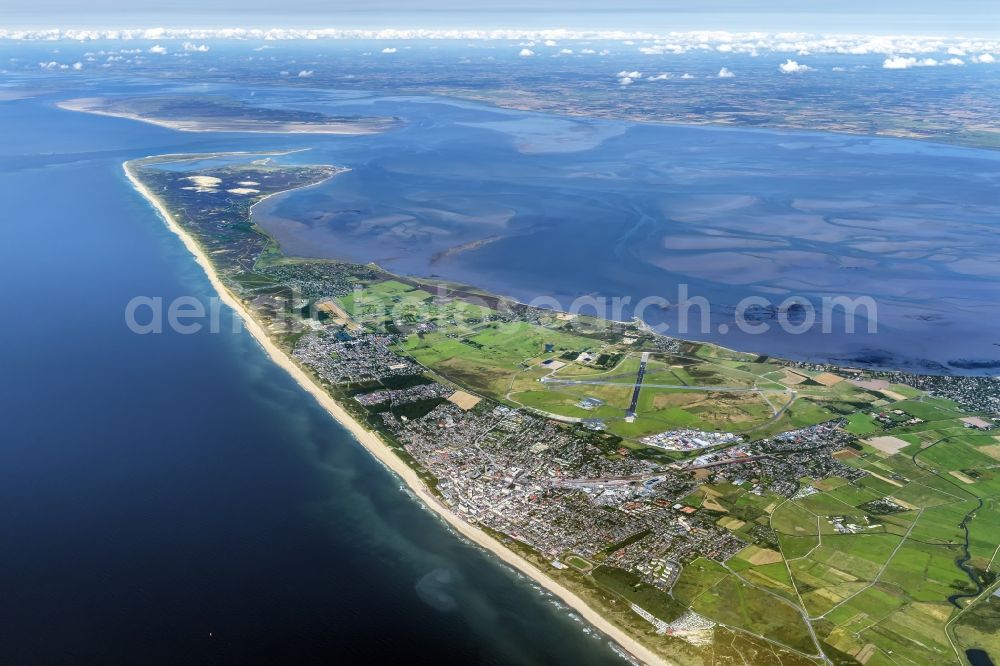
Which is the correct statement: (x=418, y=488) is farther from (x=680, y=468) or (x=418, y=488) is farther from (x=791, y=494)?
(x=791, y=494)

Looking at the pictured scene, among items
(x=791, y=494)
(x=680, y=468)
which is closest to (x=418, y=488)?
(x=680, y=468)

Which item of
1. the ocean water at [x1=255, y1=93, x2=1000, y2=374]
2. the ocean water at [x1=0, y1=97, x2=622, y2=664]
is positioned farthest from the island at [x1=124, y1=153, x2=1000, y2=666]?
the ocean water at [x1=255, y1=93, x2=1000, y2=374]

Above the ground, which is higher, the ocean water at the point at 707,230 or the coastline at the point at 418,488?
the ocean water at the point at 707,230

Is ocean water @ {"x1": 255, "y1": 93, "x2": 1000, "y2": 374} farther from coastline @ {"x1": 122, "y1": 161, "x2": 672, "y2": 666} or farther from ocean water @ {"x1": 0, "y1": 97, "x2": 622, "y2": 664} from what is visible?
ocean water @ {"x1": 0, "y1": 97, "x2": 622, "y2": 664}

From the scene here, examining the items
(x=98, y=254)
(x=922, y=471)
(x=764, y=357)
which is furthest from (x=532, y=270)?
(x=98, y=254)

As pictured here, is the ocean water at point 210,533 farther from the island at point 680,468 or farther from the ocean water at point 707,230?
the ocean water at point 707,230

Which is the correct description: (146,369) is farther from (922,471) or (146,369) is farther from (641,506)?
(922,471)

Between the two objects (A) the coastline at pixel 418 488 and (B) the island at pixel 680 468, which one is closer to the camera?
A: (A) the coastline at pixel 418 488

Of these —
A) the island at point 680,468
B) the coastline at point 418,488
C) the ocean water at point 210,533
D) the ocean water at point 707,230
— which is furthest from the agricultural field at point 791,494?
the ocean water at point 707,230

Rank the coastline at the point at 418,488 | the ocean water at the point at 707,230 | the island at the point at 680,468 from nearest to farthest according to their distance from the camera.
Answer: the coastline at the point at 418,488
the island at the point at 680,468
the ocean water at the point at 707,230
